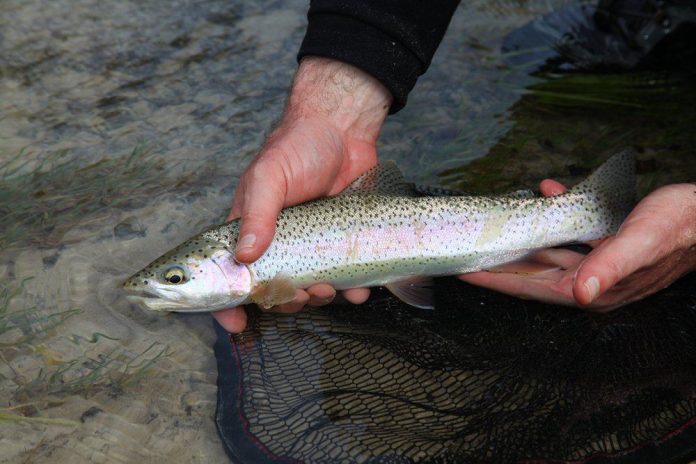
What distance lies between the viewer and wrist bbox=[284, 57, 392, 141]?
384cm

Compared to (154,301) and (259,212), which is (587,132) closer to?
(259,212)

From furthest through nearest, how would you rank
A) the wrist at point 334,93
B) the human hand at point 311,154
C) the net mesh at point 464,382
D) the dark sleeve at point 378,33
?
the wrist at point 334,93
the dark sleeve at point 378,33
the human hand at point 311,154
the net mesh at point 464,382

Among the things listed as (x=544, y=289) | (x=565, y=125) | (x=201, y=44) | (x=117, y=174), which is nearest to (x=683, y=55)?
(x=565, y=125)

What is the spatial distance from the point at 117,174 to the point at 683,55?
4587 millimetres

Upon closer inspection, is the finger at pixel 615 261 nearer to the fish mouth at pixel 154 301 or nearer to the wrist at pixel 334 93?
the wrist at pixel 334 93

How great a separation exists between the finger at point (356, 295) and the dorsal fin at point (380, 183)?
50 cm

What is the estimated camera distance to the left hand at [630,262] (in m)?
2.89

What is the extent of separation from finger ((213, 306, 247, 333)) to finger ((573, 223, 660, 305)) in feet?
4.85

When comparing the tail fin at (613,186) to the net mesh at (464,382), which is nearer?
the net mesh at (464,382)

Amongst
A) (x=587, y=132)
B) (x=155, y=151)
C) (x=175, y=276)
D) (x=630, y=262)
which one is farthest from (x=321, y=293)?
Answer: (x=587, y=132)

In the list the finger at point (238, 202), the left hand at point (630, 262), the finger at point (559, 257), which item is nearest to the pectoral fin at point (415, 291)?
the left hand at point (630, 262)

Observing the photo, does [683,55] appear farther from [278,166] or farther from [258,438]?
[258,438]

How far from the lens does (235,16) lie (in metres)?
6.40

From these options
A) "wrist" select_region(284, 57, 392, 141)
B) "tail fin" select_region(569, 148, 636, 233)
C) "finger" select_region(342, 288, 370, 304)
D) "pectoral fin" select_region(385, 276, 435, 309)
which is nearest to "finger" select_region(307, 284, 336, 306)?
"finger" select_region(342, 288, 370, 304)
